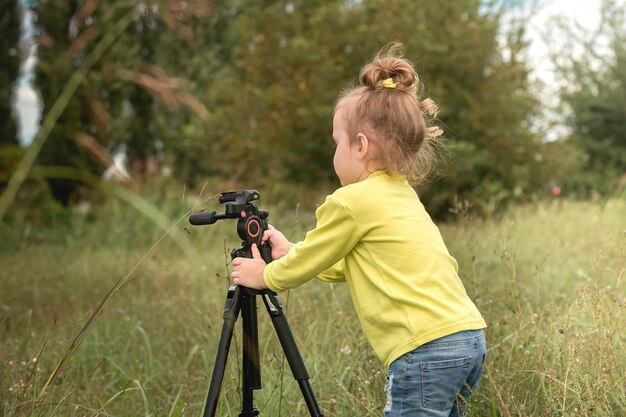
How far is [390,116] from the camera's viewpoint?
2.68 m

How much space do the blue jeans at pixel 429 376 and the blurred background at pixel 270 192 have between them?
12.8 inches

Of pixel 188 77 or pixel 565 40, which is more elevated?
pixel 188 77

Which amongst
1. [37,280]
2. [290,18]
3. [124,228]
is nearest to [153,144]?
[290,18]

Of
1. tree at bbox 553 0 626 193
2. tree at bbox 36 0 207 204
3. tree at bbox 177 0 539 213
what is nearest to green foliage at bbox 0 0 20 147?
tree at bbox 36 0 207 204

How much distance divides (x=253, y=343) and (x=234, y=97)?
10003mm

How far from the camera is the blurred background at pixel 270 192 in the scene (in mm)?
3127

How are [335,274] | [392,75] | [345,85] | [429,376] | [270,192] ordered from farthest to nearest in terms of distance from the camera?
[270,192] < [345,85] < [335,274] < [392,75] < [429,376]

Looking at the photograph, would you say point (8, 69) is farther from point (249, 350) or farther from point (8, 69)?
point (249, 350)

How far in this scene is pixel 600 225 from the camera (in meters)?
7.77

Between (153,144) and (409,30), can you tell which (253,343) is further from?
(153,144)

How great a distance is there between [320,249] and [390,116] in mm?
525

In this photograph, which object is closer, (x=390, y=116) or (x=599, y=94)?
(x=390, y=116)

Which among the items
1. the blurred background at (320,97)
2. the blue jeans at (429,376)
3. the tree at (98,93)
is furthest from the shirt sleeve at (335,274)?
the blurred background at (320,97)

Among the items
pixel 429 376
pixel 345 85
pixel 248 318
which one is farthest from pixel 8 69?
pixel 429 376
